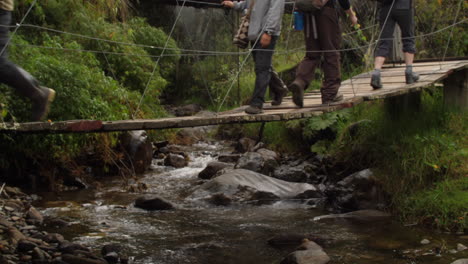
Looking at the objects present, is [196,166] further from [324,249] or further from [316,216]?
[324,249]

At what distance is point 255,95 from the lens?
5152mm

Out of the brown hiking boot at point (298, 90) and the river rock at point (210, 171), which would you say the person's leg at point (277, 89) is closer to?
the brown hiking boot at point (298, 90)

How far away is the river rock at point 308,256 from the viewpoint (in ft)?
14.3

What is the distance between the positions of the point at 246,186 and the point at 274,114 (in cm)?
210

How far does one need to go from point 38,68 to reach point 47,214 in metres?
1.72

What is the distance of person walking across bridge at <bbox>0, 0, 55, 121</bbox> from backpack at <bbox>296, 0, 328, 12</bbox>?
232cm

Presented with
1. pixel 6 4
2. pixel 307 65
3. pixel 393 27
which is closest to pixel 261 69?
pixel 307 65

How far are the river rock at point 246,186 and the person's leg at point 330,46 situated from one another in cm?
173

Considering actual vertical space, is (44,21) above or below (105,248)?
above

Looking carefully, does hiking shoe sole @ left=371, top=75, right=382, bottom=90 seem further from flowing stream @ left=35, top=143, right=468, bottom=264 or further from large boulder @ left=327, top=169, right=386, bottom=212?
flowing stream @ left=35, top=143, right=468, bottom=264

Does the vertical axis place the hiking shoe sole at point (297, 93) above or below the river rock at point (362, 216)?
above

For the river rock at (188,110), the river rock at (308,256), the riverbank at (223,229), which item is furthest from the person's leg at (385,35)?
the river rock at (188,110)

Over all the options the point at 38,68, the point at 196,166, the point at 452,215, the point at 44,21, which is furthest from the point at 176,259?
the point at 44,21

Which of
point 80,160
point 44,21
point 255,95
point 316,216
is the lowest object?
point 316,216
